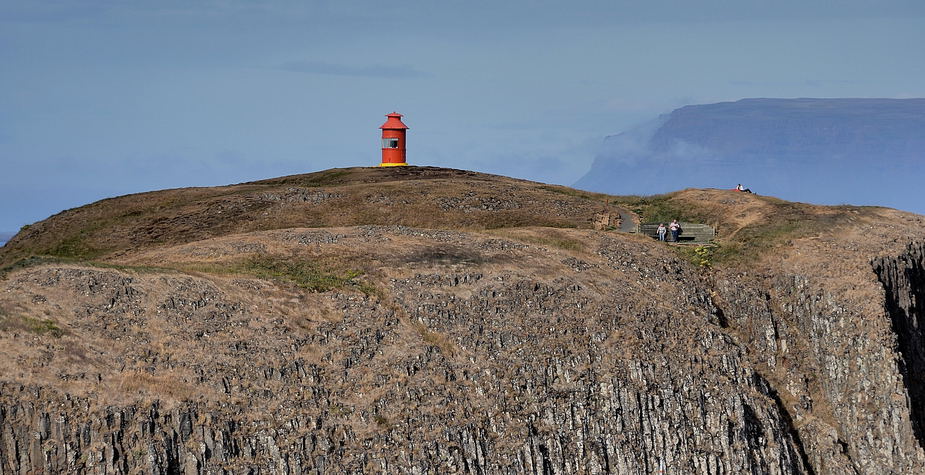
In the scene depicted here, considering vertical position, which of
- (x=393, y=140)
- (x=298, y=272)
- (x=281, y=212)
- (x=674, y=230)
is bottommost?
(x=298, y=272)

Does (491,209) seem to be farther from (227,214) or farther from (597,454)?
(597,454)

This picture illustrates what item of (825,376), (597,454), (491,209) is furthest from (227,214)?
(825,376)

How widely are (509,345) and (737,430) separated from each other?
1258 cm

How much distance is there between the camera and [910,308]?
7219 centimetres

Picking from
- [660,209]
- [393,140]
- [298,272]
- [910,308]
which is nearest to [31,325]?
[298,272]

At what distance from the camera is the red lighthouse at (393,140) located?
106 metres

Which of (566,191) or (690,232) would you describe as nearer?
(690,232)

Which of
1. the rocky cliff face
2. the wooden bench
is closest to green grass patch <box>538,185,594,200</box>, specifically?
the wooden bench

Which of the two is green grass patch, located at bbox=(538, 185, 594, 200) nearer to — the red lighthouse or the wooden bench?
the wooden bench

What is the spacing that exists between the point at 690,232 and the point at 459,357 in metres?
30.2

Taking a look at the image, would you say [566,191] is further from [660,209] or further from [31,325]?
[31,325]

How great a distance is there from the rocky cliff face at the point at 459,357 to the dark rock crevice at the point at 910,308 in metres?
0.22

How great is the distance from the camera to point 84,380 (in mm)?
47281

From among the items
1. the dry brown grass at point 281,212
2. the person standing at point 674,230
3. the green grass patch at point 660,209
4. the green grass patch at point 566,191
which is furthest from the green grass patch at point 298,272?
the green grass patch at point 566,191
